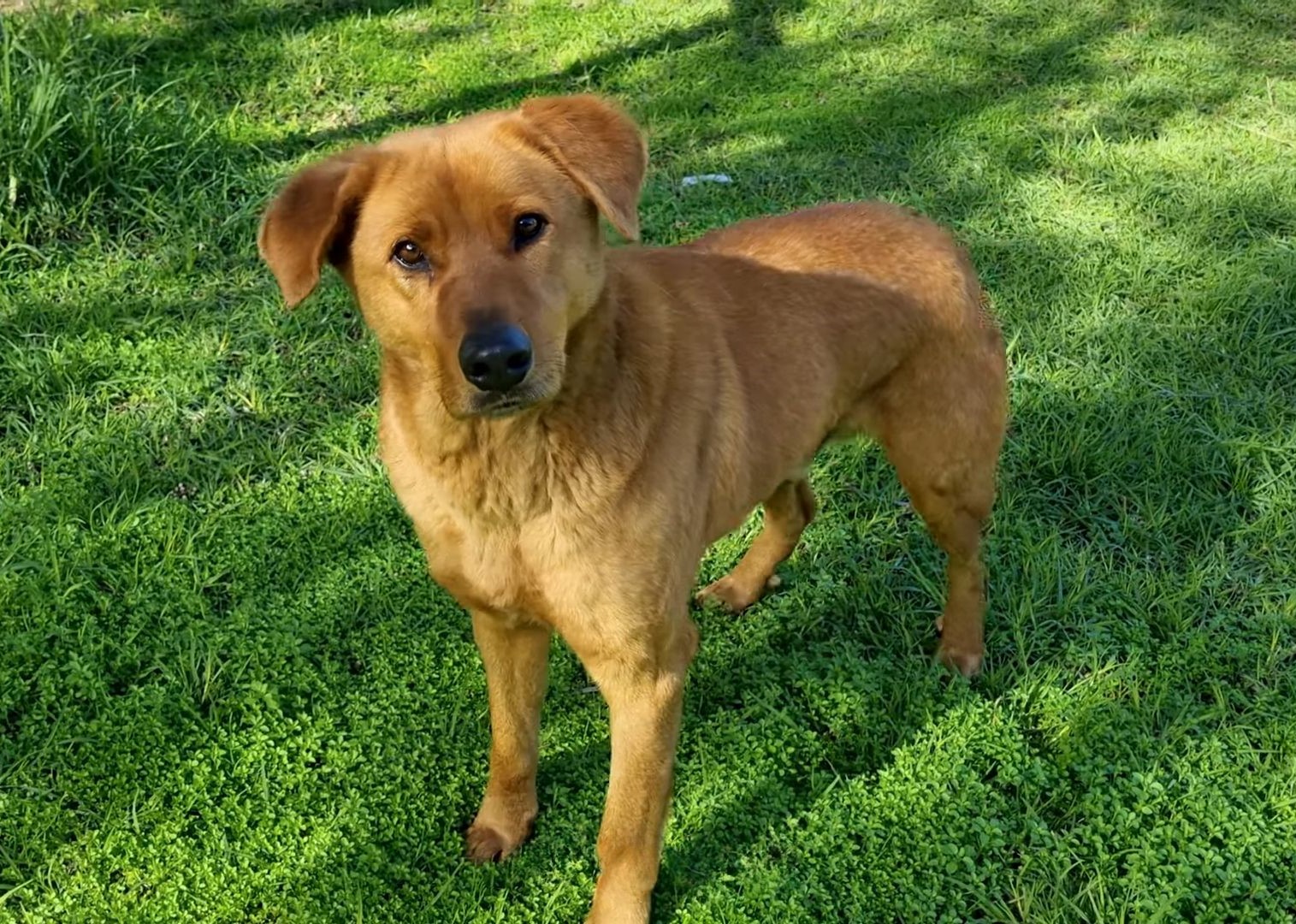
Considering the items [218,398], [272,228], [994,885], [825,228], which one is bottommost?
[994,885]

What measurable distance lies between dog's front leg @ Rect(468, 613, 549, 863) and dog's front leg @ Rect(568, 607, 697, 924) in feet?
1.15

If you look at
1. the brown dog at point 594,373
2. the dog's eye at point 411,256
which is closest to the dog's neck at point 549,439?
the brown dog at point 594,373

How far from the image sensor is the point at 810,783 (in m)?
3.15

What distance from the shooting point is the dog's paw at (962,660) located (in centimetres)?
349

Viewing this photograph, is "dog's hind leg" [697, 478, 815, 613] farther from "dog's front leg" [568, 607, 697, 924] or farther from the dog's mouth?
the dog's mouth

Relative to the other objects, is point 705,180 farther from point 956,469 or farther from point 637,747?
point 637,747

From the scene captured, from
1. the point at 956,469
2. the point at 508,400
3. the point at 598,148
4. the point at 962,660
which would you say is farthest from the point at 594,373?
the point at 962,660

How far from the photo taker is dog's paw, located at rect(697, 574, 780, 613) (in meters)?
3.73

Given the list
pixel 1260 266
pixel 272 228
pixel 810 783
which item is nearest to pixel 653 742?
pixel 810 783

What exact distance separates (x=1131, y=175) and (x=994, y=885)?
466 cm

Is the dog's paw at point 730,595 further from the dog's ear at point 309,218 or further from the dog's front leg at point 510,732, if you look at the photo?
the dog's ear at point 309,218

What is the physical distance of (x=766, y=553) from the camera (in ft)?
12.2

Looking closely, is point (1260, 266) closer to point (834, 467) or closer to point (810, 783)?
point (834, 467)

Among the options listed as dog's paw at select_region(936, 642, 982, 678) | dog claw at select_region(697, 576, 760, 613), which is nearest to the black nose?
dog claw at select_region(697, 576, 760, 613)
